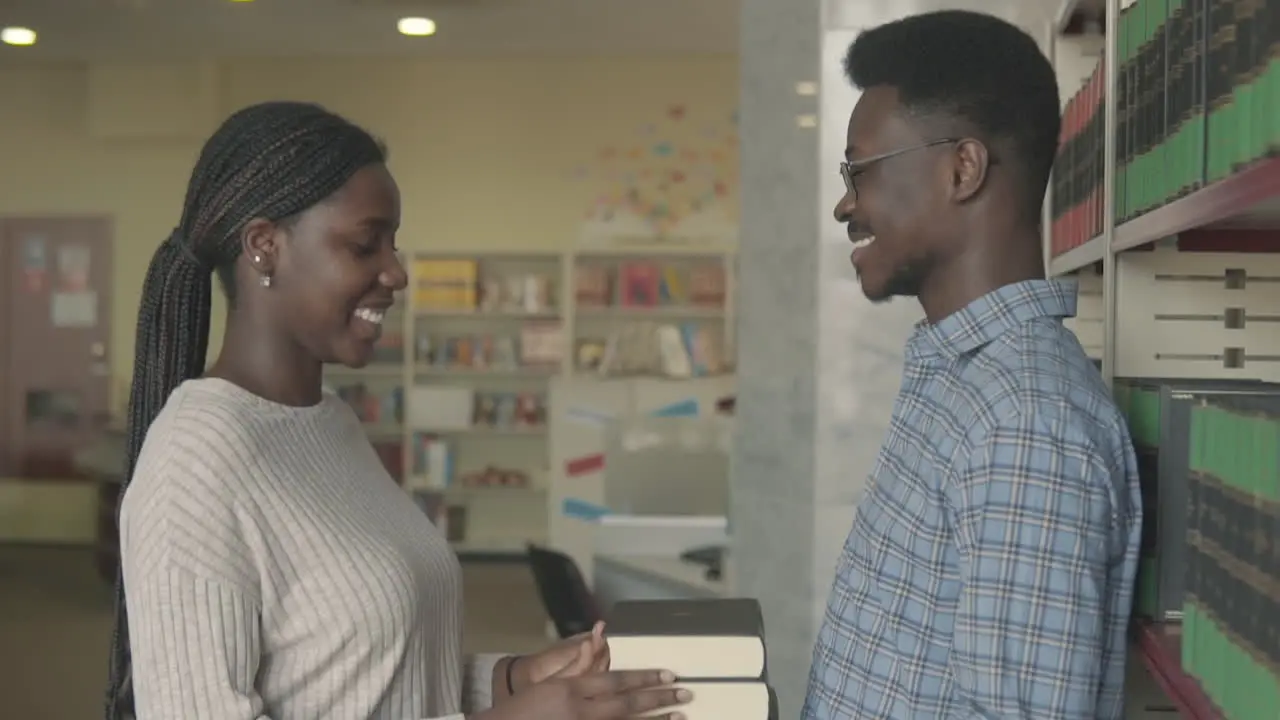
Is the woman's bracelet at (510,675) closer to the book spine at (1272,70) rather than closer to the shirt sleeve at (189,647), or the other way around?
the shirt sleeve at (189,647)

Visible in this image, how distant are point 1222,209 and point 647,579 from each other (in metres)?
3.52

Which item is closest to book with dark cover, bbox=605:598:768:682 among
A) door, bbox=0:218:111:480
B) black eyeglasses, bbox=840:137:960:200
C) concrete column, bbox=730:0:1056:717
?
black eyeglasses, bbox=840:137:960:200

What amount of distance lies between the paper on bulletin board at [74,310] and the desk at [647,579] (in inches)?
229

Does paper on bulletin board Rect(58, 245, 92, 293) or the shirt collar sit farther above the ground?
paper on bulletin board Rect(58, 245, 92, 293)

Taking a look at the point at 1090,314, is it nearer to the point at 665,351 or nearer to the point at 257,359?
the point at 257,359

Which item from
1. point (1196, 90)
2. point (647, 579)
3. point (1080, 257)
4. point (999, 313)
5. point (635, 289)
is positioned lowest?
point (647, 579)

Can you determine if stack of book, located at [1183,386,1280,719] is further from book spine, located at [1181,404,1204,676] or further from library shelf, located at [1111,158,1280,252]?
library shelf, located at [1111,158,1280,252]

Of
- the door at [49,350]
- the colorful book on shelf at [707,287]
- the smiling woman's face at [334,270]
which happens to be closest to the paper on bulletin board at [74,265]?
the door at [49,350]

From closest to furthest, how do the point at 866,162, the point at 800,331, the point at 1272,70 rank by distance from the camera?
1. the point at 1272,70
2. the point at 866,162
3. the point at 800,331

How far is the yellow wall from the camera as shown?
9.09m

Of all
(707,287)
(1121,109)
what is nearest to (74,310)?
(707,287)

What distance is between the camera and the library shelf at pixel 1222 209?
1.00m

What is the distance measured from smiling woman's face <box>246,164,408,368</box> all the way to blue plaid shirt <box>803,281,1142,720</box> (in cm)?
58

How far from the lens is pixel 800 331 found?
3180 mm
